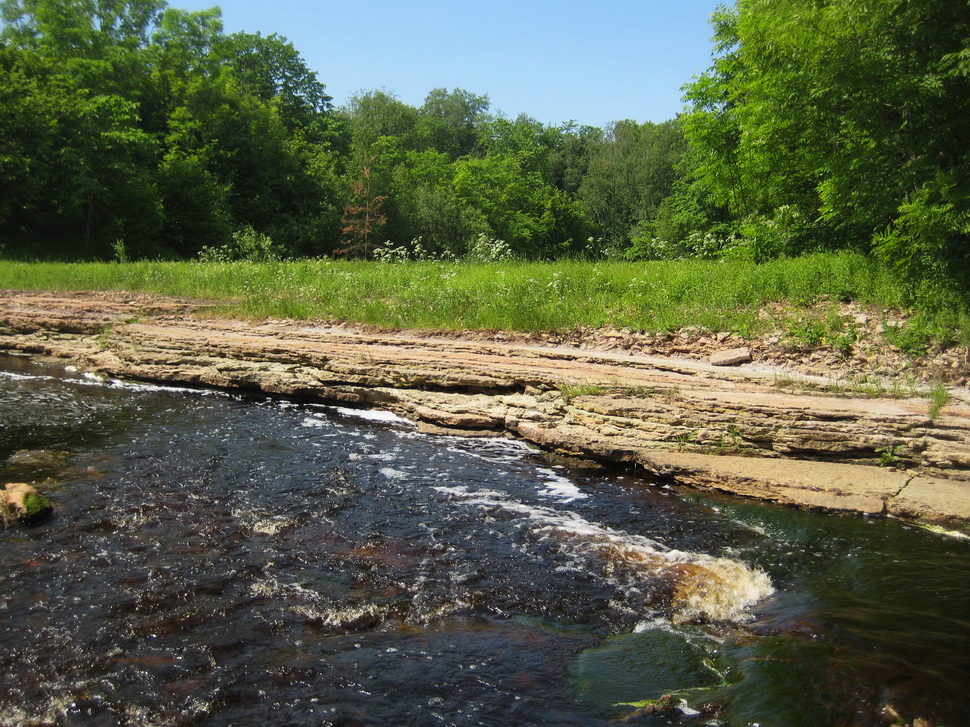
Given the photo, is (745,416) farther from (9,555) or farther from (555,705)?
(9,555)

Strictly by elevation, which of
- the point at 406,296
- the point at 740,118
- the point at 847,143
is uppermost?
the point at 740,118

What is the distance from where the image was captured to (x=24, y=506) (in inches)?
225

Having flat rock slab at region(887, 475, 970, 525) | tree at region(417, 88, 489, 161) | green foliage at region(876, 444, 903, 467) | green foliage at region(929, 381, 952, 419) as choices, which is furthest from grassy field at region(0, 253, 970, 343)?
tree at region(417, 88, 489, 161)

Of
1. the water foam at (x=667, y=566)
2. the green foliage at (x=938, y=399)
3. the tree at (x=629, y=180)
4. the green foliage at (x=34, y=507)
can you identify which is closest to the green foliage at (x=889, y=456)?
the green foliage at (x=938, y=399)

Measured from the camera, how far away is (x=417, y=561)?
5309 millimetres

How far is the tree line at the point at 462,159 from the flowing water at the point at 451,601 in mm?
5397

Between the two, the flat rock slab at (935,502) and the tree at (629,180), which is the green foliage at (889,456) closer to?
the flat rock slab at (935,502)

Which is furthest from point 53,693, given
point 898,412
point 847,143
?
point 847,143

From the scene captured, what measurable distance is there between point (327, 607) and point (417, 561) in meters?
0.90

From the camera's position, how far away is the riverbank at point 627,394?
6.73 meters

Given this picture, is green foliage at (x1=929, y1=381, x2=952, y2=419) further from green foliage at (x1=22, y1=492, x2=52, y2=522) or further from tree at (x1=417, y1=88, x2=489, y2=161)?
tree at (x1=417, y1=88, x2=489, y2=161)

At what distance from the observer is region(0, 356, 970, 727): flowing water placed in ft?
11.8

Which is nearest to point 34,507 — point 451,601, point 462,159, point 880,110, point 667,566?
point 451,601

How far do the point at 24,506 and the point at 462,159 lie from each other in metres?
52.5
